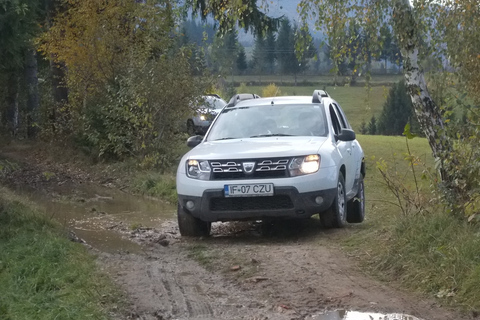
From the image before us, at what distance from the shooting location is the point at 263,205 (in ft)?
28.3

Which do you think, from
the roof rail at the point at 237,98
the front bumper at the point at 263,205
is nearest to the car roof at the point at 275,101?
the roof rail at the point at 237,98

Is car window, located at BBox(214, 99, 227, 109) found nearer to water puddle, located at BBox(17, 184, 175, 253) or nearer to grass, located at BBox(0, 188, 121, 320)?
water puddle, located at BBox(17, 184, 175, 253)

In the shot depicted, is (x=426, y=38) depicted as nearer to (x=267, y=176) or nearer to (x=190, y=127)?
(x=267, y=176)

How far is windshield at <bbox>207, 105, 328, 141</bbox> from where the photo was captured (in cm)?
975

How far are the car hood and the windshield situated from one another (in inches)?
11.5

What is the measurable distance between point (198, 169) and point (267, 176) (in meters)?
0.87

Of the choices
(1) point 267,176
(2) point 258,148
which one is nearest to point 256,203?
(1) point 267,176

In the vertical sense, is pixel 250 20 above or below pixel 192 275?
above

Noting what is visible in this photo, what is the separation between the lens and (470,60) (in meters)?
9.11

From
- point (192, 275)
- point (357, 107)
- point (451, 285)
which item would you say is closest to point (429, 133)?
point (451, 285)

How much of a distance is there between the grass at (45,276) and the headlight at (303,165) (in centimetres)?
252

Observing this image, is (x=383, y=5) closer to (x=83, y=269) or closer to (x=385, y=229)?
(x=385, y=229)

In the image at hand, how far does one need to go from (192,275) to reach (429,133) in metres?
2.99

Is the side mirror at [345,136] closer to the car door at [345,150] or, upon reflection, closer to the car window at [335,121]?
the car door at [345,150]
